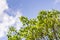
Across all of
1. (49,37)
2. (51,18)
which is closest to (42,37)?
(49,37)

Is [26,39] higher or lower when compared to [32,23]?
lower

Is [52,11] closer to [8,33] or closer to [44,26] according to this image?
[44,26]

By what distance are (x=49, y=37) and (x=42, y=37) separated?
1100 mm

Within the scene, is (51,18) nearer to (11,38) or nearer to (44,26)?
(44,26)

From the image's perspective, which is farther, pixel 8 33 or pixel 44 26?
pixel 8 33

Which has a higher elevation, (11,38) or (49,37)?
(11,38)

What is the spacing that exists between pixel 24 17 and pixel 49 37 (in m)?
5.01

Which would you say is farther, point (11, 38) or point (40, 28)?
point (11, 38)

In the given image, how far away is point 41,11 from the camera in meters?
30.8

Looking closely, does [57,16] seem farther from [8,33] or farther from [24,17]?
[8,33]

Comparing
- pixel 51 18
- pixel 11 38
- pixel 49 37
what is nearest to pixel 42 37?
pixel 49 37

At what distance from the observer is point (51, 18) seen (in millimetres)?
30344

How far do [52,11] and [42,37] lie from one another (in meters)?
4.21

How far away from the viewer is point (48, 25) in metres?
30.2
